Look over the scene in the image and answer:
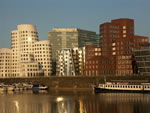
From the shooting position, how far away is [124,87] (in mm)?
143500

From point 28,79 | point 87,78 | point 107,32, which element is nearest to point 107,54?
point 107,32

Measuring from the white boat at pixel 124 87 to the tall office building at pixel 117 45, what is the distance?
36313 mm

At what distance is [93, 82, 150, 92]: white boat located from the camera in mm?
138800

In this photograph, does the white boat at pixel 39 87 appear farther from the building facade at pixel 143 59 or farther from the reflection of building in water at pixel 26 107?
the reflection of building in water at pixel 26 107

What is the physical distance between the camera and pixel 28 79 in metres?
193

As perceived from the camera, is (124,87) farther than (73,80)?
No

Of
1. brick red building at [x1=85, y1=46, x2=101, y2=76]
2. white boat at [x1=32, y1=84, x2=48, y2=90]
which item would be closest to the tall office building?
brick red building at [x1=85, y1=46, x2=101, y2=76]

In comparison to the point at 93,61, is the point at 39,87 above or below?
below

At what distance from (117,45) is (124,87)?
48.1 meters

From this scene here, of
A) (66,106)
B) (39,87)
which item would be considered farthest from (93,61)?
(66,106)

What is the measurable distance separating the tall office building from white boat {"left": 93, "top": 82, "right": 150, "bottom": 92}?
36.3 meters

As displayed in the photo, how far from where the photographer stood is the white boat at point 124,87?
138800 mm

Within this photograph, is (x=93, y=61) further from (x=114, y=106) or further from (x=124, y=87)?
(x=114, y=106)

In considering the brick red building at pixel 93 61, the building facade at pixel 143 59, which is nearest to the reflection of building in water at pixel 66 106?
the building facade at pixel 143 59
